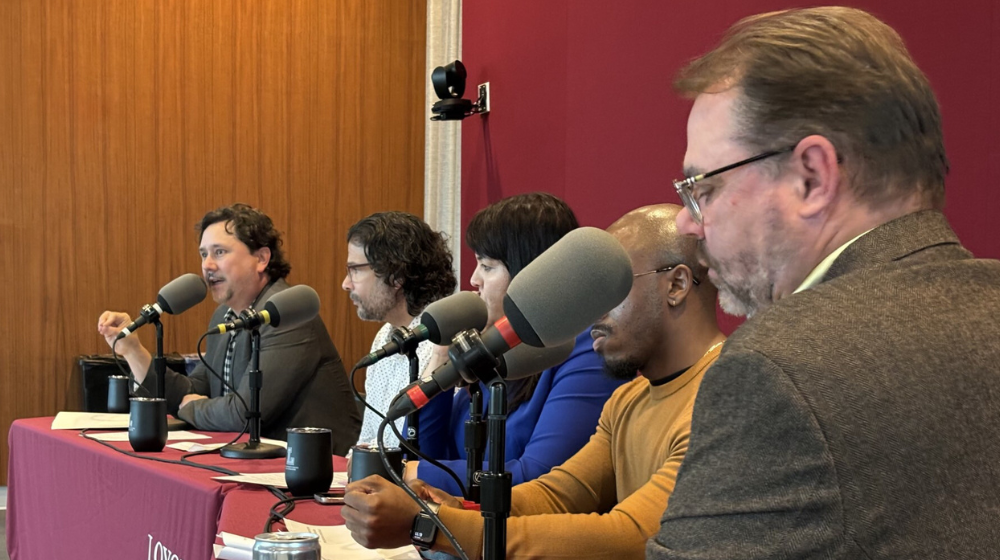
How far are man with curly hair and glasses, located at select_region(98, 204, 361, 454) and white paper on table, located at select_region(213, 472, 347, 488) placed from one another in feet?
1.93

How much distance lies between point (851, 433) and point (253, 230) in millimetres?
3141

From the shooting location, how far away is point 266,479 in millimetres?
2041

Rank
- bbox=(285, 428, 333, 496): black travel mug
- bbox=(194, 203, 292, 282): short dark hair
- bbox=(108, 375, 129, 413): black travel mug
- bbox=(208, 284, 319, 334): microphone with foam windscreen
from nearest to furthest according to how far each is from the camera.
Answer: bbox=(285, 428, 333, 496): black travel mug, bbox=(208, 284, 319, 334): microphone with foam windscreen, bbox=(108, 375, 129, 413): black travel mug, bbox=(194, 203, 292, 282): short dark hair

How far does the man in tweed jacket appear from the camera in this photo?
74 centimetres

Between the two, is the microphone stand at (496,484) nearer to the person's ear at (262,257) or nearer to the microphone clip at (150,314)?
the microphone clip at (150,314)

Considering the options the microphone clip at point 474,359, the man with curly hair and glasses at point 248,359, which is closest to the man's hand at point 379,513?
the microphone clip at point 474,359

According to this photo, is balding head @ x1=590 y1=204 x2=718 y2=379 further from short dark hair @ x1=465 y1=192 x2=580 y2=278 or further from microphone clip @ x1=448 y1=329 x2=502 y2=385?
microphone clip @ x1=448 y1=329 x2=502 y2=385

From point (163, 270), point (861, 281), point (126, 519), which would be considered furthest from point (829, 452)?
point (163, 270)

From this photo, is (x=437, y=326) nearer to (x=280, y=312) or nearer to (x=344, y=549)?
(x=344, y=549)

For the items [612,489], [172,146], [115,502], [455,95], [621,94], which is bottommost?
[115,502]

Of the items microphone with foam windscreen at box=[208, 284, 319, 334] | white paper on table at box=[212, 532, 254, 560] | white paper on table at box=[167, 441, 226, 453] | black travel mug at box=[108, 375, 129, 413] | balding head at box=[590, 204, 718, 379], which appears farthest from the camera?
black travel mug at box=[108, 375, 129, 413]

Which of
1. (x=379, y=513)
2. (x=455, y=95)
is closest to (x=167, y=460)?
(x=379, y=513)

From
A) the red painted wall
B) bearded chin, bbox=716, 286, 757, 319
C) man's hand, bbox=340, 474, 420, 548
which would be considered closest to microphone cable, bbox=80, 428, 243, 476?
man's hand, bbox=340, 474, 420, 548

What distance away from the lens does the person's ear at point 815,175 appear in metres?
0.92
